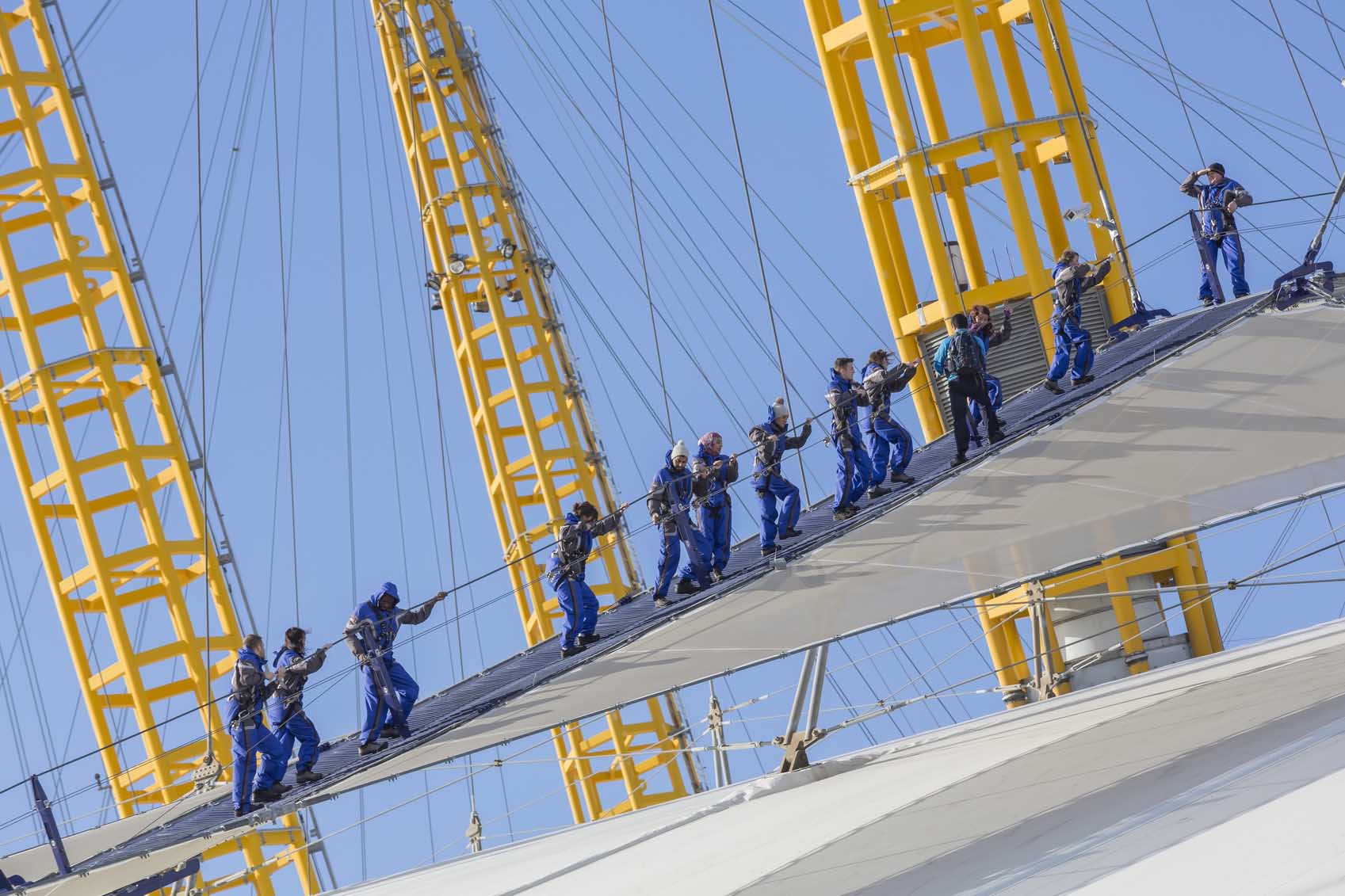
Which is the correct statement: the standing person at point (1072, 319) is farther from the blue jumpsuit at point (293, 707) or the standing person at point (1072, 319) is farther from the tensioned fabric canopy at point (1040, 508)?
the blue jumpsuit at point (293, 707)

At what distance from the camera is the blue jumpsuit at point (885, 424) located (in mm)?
18234

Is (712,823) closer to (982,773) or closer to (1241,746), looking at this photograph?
(982,773)

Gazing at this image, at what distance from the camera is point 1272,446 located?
55.7 feet

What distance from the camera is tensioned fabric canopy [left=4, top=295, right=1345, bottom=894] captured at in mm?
16938

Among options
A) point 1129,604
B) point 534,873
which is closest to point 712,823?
point 534,873

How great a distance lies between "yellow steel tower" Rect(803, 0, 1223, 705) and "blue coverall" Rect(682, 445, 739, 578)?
5.18m

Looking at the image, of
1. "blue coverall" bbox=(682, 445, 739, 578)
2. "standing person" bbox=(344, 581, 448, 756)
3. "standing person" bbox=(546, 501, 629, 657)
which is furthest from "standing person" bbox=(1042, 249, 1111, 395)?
"standing person" bbox=(344, 581, 448, 756)

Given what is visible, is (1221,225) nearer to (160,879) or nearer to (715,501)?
(715,501)

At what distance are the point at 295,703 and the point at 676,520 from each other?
14.6 feet

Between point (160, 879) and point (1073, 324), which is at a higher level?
point (1073, 324)

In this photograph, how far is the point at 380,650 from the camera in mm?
18578

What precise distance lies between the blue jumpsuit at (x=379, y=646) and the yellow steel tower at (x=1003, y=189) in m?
8.01

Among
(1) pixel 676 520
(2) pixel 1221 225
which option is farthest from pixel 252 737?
(2) pixel 1221 225

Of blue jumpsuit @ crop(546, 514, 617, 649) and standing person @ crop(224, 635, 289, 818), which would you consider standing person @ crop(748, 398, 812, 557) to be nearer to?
blue jumpsuit @ crop(546, 514, 617, 649)
